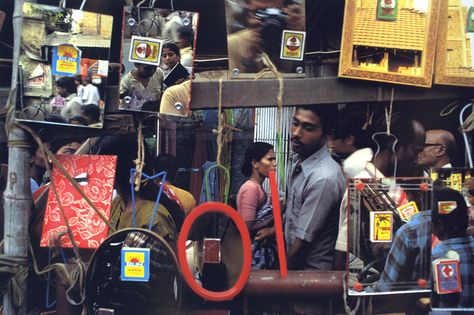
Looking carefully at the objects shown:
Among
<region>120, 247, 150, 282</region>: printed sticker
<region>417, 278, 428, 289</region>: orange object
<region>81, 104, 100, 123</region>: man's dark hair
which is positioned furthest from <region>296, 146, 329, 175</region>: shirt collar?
<region>81, 104, 100, 123</region>: man's dark hair

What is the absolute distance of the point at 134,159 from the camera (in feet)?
9.55

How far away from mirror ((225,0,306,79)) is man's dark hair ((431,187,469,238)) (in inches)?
32.4

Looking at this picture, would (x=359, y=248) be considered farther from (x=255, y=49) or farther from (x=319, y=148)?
(x=255, y=49)

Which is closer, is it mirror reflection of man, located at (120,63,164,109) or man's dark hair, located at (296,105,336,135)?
mirror reflection of man, located at (120,63,164,109)

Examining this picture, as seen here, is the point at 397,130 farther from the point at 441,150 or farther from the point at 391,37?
the point at 391,37

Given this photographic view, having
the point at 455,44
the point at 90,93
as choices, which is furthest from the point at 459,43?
the point at 90,93

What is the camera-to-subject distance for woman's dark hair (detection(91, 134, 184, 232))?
293 centimetres

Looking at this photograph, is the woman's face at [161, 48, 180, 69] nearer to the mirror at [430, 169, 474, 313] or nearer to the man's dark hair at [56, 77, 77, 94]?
the man's dark hair at [56, 77, 77, 94]

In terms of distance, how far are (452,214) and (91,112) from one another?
1655 mm

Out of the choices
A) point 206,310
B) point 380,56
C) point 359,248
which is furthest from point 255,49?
point 206,310

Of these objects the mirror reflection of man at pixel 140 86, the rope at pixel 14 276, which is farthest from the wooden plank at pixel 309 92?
the rope at pixel 14 276

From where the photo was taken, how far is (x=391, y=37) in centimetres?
265

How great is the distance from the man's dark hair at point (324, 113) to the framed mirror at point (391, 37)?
21 centimetres

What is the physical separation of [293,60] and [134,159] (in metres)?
0.89
